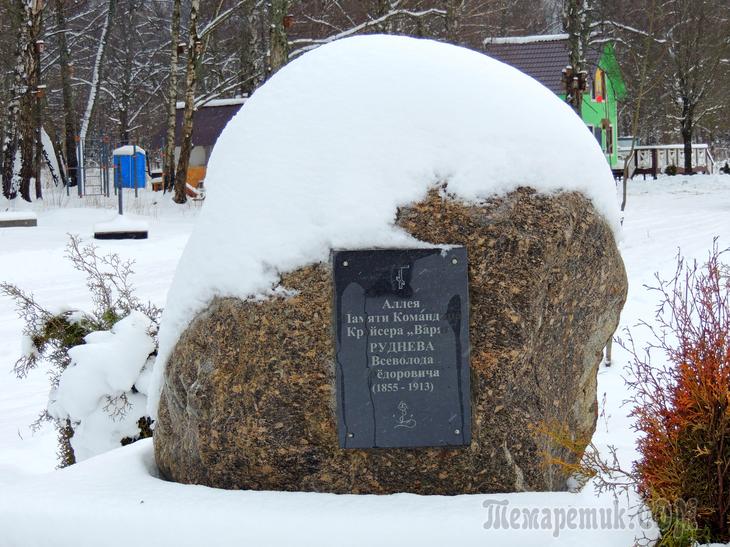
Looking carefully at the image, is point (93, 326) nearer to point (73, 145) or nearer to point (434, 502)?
point (434, 502)

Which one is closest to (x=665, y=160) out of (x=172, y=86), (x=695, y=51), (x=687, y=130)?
(x=687, y=130)

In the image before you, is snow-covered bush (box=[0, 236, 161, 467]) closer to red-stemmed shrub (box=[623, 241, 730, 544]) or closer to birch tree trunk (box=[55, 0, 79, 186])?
red-stemmed shrub (box=[623, 241, 730, 544])

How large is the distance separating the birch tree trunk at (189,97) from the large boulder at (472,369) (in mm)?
17051

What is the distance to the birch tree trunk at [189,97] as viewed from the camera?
19375mm

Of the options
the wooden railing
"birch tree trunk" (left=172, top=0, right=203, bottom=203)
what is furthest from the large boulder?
the wooden railing

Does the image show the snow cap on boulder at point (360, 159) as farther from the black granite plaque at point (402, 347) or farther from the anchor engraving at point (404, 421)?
the anchor engraving at point (404, 421)

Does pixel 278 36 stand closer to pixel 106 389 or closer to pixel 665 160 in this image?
pixel 106 389

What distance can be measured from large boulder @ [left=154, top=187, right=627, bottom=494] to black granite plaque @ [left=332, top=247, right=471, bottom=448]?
0.18ft

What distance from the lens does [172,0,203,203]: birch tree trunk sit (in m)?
19.4

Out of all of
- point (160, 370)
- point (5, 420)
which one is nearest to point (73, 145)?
point (5, 420)

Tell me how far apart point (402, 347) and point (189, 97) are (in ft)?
57.4

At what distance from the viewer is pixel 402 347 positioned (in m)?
3.39

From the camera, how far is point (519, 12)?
4378 centimetres

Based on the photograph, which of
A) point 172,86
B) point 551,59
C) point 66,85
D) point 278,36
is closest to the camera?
point 278,36
